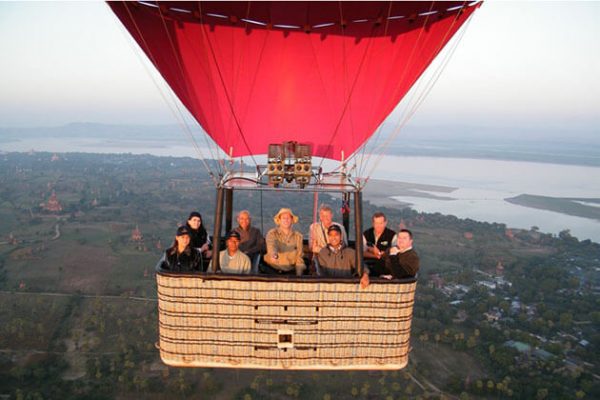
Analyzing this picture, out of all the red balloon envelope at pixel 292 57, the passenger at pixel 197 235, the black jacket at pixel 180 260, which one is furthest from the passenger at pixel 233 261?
the red balloon envelope at pixel 292 57

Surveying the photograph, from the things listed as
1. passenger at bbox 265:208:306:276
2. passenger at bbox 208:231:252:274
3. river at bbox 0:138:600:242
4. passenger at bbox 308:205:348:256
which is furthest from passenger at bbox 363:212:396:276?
river at bbox 0:138:600:242

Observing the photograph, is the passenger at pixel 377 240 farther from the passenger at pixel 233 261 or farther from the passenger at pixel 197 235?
the passenger at pixel 197 235

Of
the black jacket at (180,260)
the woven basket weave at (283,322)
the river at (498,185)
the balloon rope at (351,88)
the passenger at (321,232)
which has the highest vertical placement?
the balloon rope at (351,88)

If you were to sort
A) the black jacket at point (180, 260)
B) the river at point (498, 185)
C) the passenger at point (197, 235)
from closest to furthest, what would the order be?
the black jacket at point (180, 260)
the passenger at point (197, 235)
the river at point (498, 185)

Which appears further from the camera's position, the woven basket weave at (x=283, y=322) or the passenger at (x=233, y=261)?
the passenger at (x=233, y=261)

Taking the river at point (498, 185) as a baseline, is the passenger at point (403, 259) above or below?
above

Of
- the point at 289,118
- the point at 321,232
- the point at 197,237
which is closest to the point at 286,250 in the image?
the point at 321,232
